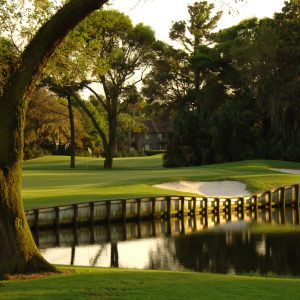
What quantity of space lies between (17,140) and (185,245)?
49.4 feet

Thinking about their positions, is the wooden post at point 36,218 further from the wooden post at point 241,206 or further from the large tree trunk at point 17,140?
the large tree trunk at point 17,140

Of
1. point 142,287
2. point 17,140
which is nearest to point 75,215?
point 17,140

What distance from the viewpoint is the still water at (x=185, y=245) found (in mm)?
22859

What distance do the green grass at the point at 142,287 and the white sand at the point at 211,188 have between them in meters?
28.0

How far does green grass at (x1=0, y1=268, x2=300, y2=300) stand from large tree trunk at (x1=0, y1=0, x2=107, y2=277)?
1.02m

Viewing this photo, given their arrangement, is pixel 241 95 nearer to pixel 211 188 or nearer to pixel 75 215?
pixel 211 188

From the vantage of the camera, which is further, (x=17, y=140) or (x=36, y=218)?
(x=36, y=218)

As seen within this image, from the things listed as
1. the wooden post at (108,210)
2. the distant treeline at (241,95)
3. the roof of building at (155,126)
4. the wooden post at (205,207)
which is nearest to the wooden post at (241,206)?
the wooden post at (205,207)

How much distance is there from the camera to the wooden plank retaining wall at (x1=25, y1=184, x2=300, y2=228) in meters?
30.0

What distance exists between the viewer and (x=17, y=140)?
13.3 metres

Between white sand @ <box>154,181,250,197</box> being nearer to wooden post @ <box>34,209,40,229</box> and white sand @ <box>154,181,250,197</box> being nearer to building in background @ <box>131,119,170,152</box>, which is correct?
wooden post @ <box>34,209,40,229</box>

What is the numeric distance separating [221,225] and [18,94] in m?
22.2

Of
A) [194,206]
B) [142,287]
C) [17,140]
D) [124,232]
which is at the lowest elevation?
[124,232]

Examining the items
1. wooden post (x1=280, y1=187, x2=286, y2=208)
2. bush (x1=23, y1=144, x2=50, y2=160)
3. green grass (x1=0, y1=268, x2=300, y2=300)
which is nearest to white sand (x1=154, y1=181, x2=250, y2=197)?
wooden post (x1=280, y1=187, x2=286, y2=208)
